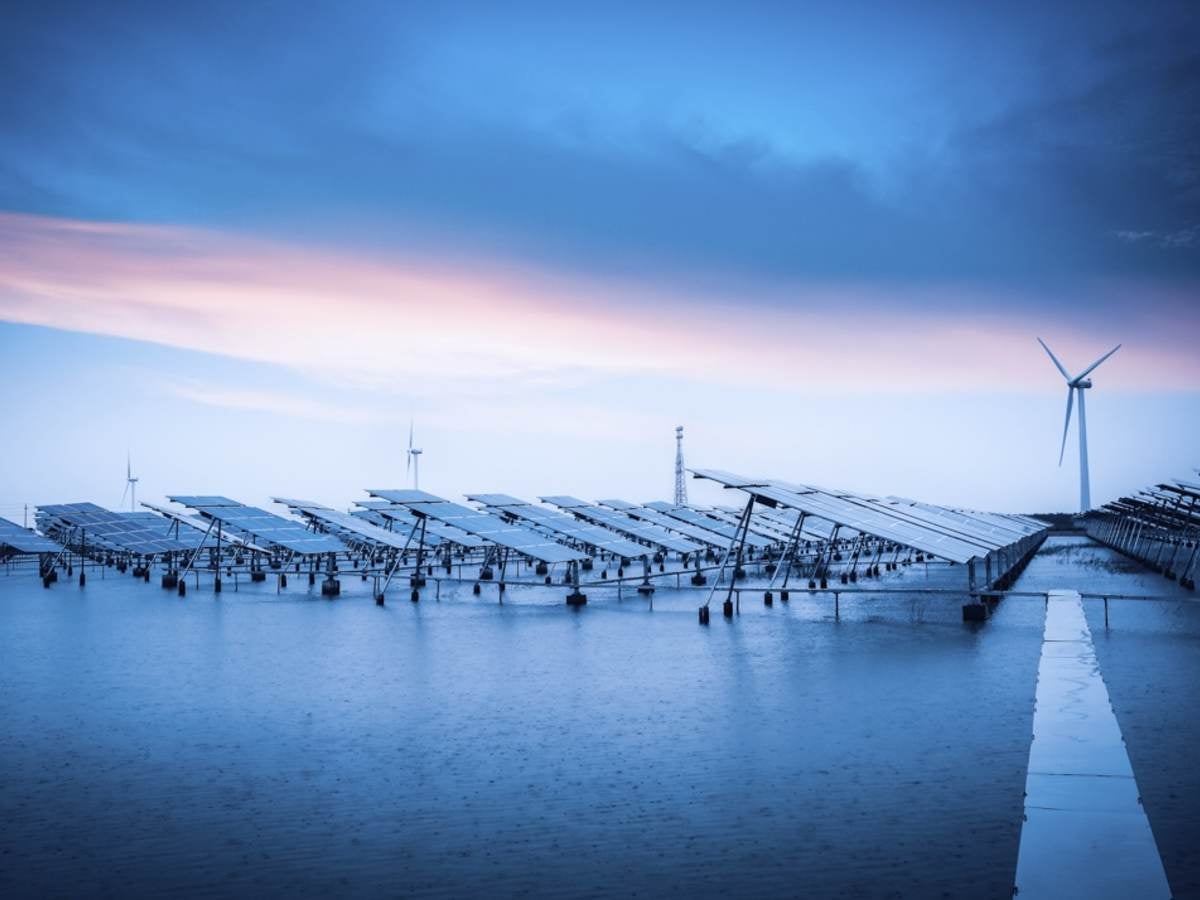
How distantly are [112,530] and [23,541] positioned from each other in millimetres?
11584

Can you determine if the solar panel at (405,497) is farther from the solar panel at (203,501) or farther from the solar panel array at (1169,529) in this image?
the solar panel array at (1169,529)

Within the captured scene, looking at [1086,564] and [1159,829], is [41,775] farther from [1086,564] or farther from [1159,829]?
[1086,564]

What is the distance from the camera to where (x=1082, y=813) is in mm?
10836

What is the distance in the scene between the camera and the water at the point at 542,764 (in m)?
9.62

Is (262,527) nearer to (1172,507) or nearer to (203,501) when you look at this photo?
(203,501)

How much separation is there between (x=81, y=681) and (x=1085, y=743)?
19.2 metres

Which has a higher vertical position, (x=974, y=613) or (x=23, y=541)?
(x=23, y=541)

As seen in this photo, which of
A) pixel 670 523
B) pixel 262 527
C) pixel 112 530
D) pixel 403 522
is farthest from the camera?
pixel 403 522

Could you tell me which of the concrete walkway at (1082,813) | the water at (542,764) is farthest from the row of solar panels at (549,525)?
the concrete walkway at (1082,813)

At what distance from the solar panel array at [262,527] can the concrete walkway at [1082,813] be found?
4275 centimetres

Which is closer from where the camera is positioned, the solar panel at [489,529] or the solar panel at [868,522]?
the solar panel at [868,522]

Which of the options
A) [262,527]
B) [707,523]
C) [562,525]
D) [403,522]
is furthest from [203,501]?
[707,523]

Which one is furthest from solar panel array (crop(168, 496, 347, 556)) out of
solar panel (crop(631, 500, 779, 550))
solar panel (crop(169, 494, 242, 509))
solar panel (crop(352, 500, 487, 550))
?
solar panel (crop(631, 500, 779, 550))

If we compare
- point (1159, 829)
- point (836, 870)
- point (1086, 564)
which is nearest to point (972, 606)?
point (1159, 829)
